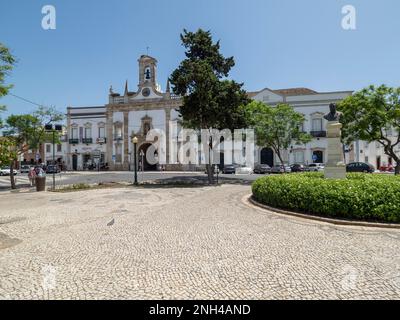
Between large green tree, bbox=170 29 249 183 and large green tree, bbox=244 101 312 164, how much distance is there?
5531 mm

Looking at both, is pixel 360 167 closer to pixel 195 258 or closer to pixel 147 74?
pixel 195 258

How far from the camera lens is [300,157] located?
3994cm

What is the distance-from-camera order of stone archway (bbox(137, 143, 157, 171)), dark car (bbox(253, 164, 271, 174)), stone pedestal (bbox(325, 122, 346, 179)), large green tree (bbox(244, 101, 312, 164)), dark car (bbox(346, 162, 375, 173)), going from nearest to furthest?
stone pedestal (bbox(325, 122, 346, 179)) → large green tree (bbox(244, 101, 312, 164)) → dark car (bbox(346, 162, 375, 173)) → dark car (bbox(253, 164, 271, 174)) → stone archway (bbox(137, 143, 157, 171))

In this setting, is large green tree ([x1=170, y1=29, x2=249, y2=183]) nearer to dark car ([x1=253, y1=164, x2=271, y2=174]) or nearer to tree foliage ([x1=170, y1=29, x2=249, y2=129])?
tree foliage ([x1=170, y1=29, x2=249, y2=129])

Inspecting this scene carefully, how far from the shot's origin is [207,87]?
19.5m

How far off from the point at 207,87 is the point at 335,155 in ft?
34.6

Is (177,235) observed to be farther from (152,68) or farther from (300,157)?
(152,68)

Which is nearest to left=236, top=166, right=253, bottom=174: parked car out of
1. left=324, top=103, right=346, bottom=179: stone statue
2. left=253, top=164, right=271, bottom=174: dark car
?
left=253, top=164, right=271, bottom=174: dark car

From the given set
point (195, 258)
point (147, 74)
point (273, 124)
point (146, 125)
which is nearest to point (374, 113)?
point (273, 124)

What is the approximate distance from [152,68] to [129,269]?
44.0 meters

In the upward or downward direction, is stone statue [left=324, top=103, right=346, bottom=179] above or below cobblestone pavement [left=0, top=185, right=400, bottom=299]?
above

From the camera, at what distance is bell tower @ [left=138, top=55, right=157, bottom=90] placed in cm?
4472

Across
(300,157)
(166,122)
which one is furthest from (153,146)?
(300,157)

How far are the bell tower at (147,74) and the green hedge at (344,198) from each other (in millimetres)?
39534
